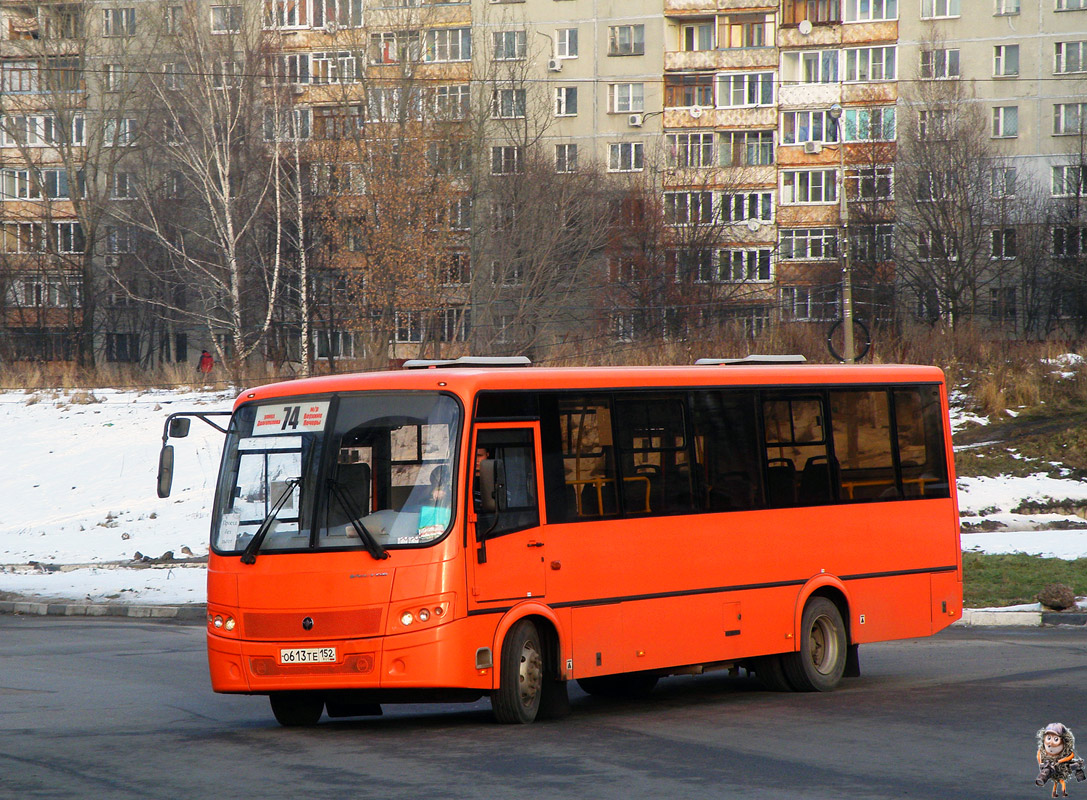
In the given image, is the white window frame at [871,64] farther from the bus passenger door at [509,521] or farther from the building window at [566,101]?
the bus passenger door at [509,521]

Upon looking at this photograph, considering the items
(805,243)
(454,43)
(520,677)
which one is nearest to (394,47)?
(454,43)

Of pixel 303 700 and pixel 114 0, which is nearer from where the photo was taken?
pixel 303 700

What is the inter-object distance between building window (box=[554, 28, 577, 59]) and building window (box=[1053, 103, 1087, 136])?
24752mm

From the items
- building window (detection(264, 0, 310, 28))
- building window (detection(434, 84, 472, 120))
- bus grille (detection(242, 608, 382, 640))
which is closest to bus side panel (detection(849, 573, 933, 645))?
bus grille (detection(242, 608, 382, 640))

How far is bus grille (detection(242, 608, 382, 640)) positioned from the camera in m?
10.2

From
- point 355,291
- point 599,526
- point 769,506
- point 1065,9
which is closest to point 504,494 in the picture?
point 599,526

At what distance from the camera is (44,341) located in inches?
2473

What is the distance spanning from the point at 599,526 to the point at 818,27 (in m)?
68.3

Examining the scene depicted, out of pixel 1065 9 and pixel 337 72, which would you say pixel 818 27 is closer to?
pixel 1065 9

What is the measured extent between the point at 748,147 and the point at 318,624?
68.1 meters

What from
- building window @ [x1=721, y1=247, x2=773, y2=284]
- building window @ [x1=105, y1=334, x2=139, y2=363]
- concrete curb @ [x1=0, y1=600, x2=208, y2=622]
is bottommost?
concrete curb @ [x1=0, y1=600, x2=208, y2=622]

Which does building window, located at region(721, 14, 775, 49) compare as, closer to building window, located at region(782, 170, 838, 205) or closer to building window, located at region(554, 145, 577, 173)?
building window, located at region(782, 170, 838, 205)

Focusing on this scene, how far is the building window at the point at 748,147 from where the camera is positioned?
75438mm

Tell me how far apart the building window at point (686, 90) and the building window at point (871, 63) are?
23.9 ft
